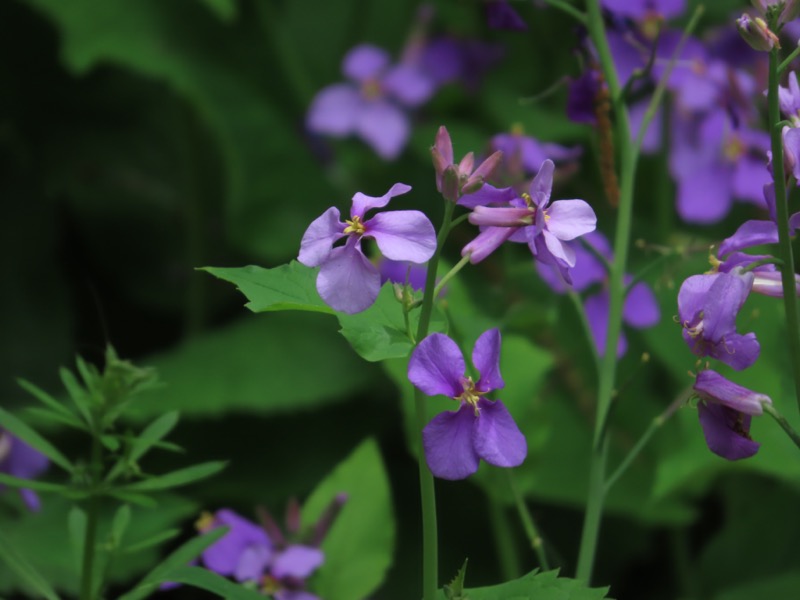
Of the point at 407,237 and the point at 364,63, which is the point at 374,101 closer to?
the point at 364,63

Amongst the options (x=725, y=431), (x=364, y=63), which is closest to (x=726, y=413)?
(x=725, y=431)

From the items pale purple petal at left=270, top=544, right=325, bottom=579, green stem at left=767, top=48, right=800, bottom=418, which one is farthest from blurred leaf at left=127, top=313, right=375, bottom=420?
green stem at left=767, top=48, right=800, bottom=418

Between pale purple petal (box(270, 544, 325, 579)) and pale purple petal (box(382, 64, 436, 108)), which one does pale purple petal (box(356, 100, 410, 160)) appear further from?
pale purple petal (box(270, 544, 325, 579))

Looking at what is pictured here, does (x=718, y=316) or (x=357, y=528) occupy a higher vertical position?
(x=718, y=316)

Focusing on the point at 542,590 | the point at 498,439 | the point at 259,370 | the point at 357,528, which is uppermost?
the point at 498,439

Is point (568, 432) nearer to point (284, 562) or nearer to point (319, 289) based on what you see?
point (284, 562)

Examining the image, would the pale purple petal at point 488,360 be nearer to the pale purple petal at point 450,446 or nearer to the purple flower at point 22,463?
the pale purple petal at point 450,446

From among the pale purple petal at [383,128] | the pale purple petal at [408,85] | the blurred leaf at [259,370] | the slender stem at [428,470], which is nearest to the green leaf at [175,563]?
the slender stem at [428,470]
